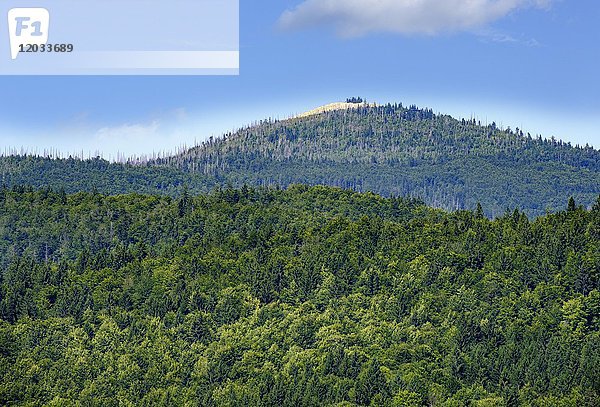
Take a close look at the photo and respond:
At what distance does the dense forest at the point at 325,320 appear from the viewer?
12300cm

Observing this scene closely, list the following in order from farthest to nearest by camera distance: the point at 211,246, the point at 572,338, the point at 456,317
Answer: the point at 211,246
the point at 456,317
the point at 572,338

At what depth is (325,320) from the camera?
14262 centimetres

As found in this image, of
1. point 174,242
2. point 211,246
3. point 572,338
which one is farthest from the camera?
point 174,242

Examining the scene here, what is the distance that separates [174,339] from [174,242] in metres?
49.4

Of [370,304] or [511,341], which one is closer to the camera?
[511,341]

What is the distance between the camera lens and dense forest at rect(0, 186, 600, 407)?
404 ft

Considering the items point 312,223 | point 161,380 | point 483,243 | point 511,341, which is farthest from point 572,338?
point 312,223

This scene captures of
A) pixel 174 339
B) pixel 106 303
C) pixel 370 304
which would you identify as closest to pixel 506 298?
pixel 370 304

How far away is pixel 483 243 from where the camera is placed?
153875 millimetres

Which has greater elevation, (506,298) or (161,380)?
(506,298)

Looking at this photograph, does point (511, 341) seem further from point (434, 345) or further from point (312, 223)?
point (312, 223)

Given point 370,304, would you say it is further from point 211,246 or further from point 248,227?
point 248,227

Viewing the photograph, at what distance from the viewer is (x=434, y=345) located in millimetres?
132875

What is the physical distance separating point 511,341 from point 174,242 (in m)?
77.9
